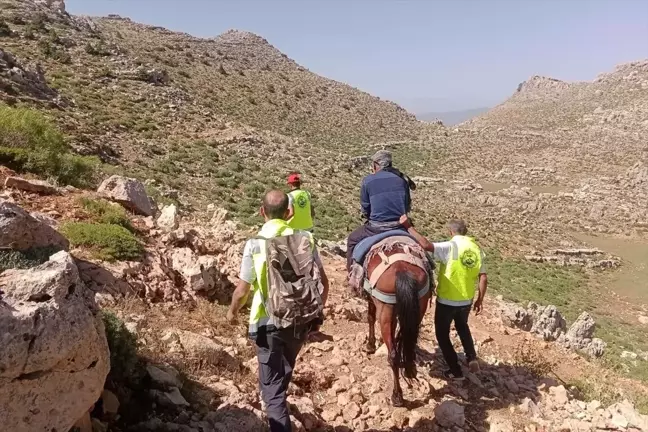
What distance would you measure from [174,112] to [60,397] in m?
27.6

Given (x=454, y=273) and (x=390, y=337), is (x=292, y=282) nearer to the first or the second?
(x=390, y=337)

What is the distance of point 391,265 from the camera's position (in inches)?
222

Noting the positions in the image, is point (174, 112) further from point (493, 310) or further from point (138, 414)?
point (138, 414)

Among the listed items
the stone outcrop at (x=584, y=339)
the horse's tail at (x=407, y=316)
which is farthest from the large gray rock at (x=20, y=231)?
the stone outcrop at (x=584, y=339)

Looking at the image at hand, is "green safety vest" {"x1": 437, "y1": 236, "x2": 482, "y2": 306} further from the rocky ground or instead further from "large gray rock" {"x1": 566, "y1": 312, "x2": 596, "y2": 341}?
"large gray rock" {"x1": 566, "y1": 312, "x2": 596, "y2": 341}

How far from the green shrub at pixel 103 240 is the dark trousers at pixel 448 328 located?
13.9 ft

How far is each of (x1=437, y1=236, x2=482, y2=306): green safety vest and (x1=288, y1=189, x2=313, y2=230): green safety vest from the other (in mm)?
2762

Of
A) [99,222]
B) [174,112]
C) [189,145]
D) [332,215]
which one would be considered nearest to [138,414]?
[99,222]

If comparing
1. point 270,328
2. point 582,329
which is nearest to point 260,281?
point 270,328

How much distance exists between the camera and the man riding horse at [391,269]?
212 inches

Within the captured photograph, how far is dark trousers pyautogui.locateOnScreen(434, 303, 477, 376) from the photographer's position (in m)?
6.24

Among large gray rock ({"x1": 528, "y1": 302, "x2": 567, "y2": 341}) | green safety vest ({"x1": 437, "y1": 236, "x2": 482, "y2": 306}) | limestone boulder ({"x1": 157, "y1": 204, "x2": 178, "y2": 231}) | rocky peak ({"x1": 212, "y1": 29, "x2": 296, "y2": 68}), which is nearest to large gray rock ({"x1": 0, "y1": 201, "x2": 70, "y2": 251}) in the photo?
limestone boulder ({"x1": 157, "y1": 204, "x2": 178, "y2": 231})

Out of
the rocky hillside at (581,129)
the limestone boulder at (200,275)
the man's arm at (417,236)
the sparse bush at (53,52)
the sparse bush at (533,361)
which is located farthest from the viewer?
the rocky hillside at (581,129)

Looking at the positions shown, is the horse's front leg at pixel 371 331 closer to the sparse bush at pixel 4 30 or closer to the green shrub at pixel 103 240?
the green shrub at pixel 103 240
